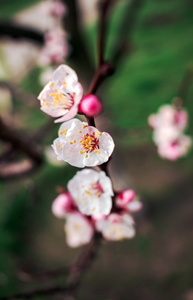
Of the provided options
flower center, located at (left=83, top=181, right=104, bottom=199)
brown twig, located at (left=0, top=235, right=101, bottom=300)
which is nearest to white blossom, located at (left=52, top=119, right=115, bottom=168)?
flower center, located at (left=83, top=181, right=104, bottom=199)

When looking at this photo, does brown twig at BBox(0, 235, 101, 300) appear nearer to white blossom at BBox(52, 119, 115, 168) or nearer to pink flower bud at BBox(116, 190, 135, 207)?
pink flower bud at BBox(116, 190, 135, 207)

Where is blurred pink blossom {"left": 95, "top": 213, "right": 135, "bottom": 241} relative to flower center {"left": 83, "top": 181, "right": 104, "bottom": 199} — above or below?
below

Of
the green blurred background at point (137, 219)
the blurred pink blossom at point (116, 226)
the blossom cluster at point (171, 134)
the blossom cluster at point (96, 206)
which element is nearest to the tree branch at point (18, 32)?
the green blurred background at point (137, 219)

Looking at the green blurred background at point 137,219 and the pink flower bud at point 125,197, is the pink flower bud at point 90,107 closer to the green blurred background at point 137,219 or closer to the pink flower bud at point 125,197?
the pink flower bud at point 125,197

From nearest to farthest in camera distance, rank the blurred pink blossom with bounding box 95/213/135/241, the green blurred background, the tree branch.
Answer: the blurred pink blossom with bounding box 95/213/135/241 < the tree branch < the green blurred background

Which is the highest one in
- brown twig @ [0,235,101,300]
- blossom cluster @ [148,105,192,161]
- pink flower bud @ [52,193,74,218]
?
pink flower bud @ [52,193,74,218]

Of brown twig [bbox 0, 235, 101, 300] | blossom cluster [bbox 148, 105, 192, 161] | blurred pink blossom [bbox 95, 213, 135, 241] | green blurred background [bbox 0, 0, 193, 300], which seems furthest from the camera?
green blurred background [bbox 0, 0, 193, 300]

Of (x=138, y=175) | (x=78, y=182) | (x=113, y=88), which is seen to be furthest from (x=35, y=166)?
(x=113, y=88)

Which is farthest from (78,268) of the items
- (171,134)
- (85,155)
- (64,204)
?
(171,134)

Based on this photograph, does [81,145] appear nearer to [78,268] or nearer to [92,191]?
[92,191]
